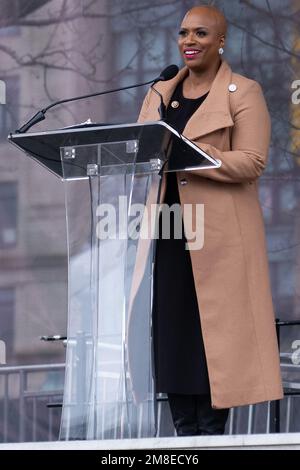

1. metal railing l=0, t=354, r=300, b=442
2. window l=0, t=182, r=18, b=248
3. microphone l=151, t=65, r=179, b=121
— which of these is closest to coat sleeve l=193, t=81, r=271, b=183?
microphone l=151, t=65, r=179, b=121

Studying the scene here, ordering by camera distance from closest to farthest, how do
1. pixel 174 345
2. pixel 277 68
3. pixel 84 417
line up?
pixel 84 417 < pixel 174 345 < pixel 277 68

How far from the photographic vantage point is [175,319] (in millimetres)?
4789

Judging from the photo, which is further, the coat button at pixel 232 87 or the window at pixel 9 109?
the window at pixel 9 109

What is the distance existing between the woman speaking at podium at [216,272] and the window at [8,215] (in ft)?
5.08

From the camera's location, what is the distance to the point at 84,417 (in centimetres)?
445

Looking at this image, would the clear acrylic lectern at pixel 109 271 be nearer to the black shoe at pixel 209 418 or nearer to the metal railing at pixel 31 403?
the black shoe at pixel 209 418

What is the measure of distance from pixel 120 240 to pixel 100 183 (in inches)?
7.3

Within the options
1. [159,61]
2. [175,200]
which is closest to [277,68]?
[159,61]

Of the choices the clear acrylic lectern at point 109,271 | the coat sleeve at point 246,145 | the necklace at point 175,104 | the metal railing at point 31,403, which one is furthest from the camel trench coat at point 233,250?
the metal railing at point 31,403

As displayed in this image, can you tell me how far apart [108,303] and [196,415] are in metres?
0.52

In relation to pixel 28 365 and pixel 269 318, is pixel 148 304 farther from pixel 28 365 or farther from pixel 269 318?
pixel 28 365

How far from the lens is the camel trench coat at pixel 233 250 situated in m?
4.70

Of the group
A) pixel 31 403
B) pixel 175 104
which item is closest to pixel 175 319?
pixel 175 104

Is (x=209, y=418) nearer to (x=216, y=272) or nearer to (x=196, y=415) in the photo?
(x=196, y=415)
